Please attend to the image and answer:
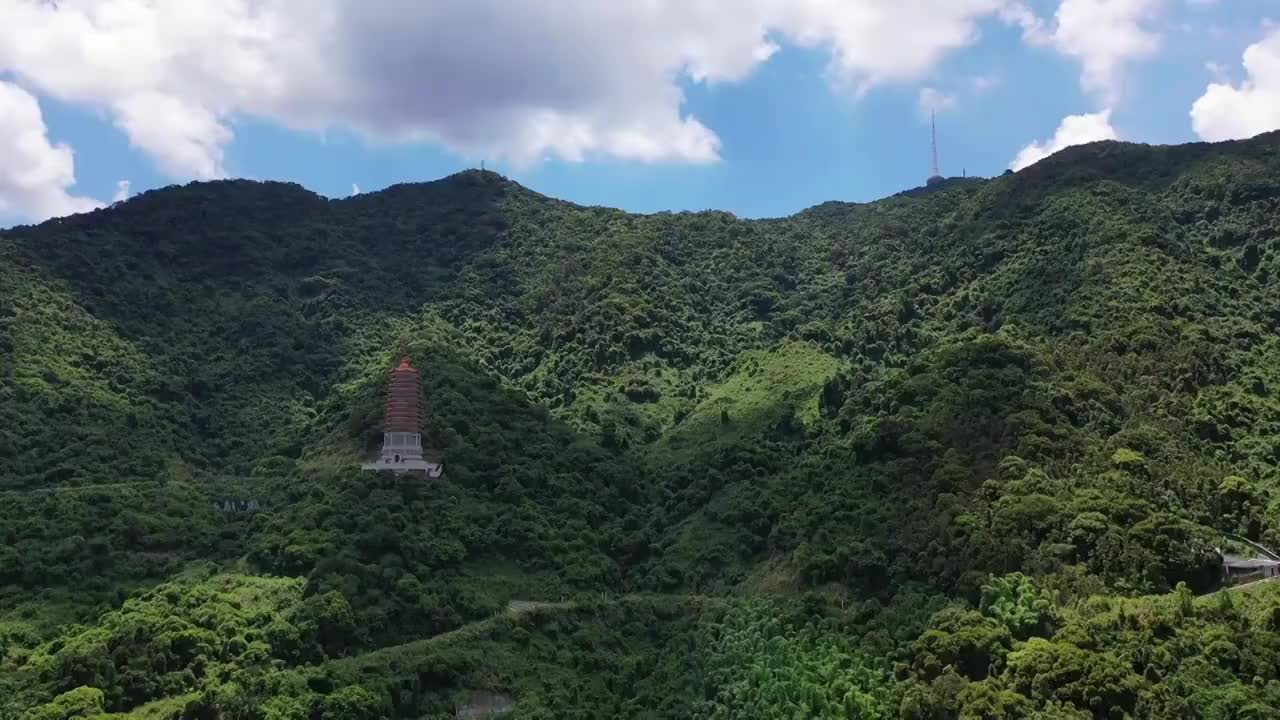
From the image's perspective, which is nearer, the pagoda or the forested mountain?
the forested mountain

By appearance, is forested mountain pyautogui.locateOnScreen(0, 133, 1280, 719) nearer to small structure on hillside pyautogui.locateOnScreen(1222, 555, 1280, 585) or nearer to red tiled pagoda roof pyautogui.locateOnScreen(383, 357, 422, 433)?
small structure on hillside pyautogui.locateOnScreen(1222, 555, 1280, 585)

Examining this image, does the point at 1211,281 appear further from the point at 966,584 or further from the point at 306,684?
the point at 306,684

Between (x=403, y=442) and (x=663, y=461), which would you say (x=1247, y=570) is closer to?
Result: (x=663, y=461)

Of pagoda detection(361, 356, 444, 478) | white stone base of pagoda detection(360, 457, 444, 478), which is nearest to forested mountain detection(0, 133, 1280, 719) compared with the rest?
white stone base of pagoda detection(360, 457, 444, 478)

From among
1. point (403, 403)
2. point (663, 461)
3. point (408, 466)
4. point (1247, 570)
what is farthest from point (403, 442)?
point (1247, 570)

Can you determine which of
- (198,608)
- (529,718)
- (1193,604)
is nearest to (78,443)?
(198,608)
